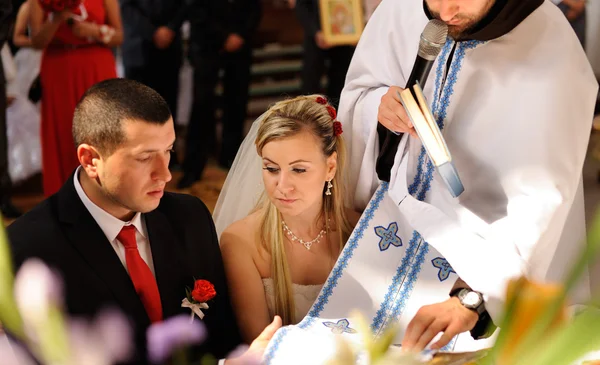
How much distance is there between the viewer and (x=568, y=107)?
2.28 m

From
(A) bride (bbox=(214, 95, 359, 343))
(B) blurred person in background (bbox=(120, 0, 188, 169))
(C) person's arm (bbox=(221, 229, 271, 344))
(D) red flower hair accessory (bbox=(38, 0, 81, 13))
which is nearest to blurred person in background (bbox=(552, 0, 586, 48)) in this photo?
(B) blurred person in background (bbox=(120, 0, 188, 169))

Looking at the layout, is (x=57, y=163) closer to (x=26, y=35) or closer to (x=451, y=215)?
(x=26, y=35)

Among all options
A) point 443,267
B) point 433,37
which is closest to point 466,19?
point 433,37

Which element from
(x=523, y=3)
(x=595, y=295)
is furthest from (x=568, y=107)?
(x=595, y=295)

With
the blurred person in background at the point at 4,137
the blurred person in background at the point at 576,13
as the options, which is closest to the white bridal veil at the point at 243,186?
the blurred person in background at the point at 4,137

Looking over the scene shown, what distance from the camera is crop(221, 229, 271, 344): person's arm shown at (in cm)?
249

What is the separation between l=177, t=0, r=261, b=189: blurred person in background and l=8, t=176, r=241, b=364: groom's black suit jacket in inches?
155

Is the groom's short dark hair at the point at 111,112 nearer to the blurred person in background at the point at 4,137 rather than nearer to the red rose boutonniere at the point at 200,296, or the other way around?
the red rose boutonniere at the point at 200,296

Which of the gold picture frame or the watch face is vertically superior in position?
the gold picture frame

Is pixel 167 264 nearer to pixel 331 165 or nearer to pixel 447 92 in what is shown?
pixel 331 165

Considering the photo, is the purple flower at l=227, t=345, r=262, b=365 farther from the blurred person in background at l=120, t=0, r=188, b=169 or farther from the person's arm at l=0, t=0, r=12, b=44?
the blurred person in background at l=120, t=0, r=188, b=169

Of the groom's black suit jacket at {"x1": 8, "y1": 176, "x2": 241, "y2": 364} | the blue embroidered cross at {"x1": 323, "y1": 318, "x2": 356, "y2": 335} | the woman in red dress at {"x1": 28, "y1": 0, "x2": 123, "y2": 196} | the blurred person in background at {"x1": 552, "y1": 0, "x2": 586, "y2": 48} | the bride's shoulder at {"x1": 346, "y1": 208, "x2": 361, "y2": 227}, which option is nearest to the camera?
the groom's black suit jacket at {"x1": 8, "y1": 176, "x2": 241, "y2": 364}

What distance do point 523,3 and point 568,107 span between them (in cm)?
34

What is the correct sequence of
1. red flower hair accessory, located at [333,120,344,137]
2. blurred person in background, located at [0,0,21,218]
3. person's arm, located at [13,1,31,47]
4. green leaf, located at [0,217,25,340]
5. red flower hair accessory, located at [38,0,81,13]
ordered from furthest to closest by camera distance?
1. person's arm, located at [13,1,31,47]
2. blurred person in background, located at [0,0,21,218]
3. red flower hair accessory, located at [38,0,81,13]
4. red flower hair accessory, located at [333,120,344,137]
5. green leaf, located at [0,217,25,340]
